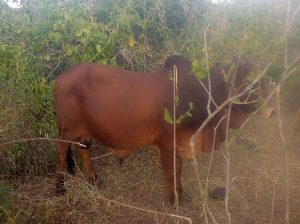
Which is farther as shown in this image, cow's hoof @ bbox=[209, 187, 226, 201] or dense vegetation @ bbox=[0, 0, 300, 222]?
dense vegetation @ bbox=[0, 0, 300, 222]

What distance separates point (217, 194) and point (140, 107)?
1190mm

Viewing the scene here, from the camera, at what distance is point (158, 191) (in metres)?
4.24

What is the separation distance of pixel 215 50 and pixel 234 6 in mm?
586

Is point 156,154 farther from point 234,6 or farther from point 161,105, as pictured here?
point 234,6

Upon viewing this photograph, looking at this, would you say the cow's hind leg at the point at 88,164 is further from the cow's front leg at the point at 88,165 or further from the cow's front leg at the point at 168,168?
the cow's front leg at the point at 168,168

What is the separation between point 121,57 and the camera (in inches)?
197

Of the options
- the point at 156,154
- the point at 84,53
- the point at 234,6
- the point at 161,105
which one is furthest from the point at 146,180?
the point at 234,6

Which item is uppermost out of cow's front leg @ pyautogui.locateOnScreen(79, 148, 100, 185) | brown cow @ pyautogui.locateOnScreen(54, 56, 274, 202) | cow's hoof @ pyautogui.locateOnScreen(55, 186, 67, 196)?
brown cow @ pyautogui.locateOnScreen(54, 56, 274, 202)

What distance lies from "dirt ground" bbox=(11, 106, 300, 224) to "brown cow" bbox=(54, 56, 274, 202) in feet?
1.25

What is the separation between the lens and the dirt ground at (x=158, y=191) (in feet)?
11.9

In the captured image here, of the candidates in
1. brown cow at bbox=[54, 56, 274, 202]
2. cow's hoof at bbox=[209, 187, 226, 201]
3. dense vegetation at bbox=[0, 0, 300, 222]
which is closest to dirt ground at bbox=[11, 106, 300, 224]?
cow's hoof at bbox=[209, 187, 226, 201]

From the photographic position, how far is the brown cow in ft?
12.1

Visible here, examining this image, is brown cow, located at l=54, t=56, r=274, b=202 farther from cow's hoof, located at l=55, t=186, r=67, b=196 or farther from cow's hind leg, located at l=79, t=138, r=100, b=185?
cow's hoof, located at l=55, t=186, r=67, b=196

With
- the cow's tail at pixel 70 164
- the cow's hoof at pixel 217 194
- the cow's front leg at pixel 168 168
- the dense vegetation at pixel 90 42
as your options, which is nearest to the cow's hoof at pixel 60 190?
the cow's tail at pixel 70 164
